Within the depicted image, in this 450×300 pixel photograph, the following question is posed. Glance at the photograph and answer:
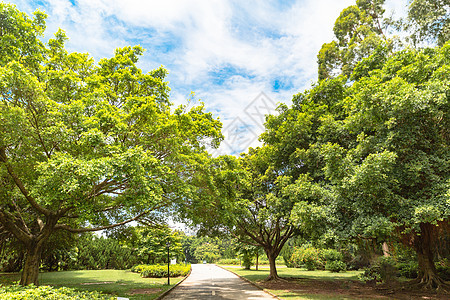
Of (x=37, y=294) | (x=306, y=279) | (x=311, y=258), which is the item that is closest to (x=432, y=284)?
(x=306, y=279)

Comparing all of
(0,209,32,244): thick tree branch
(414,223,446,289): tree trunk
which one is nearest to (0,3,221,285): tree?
(0,209,32,244): thick tree branch

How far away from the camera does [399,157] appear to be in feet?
35.6

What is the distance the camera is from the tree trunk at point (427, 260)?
12.6m

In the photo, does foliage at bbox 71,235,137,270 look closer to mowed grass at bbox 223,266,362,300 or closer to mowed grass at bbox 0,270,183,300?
mowed grass at bbox 0,270,183,300

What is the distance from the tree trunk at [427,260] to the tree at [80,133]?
11.9 meters

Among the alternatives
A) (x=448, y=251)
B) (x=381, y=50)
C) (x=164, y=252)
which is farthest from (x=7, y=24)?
(x=448, y=251)

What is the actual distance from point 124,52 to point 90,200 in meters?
7.77

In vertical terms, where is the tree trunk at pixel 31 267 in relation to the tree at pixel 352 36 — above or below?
below

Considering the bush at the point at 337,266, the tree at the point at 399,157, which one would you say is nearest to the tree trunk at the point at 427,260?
the tree at the point at 399,157

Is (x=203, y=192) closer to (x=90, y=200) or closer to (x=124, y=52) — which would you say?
(x=90, y=200)

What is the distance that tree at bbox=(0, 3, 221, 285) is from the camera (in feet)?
27.7

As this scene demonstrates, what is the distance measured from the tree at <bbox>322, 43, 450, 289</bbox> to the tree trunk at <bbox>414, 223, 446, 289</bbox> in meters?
0.32

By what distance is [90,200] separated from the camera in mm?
9672

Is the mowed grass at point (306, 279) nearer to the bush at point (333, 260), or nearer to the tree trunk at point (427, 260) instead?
the bush at point (333, 260)
